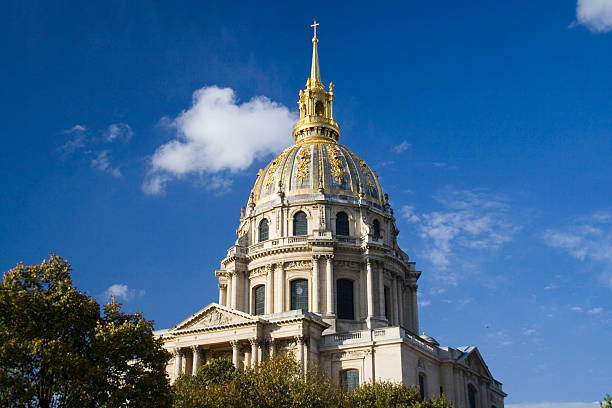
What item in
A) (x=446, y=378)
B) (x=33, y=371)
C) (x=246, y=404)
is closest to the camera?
(x=33, y=371)

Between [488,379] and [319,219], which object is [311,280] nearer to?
[319,219]

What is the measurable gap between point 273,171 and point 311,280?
1425cm

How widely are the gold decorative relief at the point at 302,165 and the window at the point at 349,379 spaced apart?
911 inches


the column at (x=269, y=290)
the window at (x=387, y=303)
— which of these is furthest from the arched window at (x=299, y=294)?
the window at (x=387, y=303)

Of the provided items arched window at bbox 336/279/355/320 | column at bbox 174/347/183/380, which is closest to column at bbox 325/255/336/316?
arched window at bbox 336/279/355/320

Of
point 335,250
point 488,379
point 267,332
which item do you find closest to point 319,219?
point 335,250

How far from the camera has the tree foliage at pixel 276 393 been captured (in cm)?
3756

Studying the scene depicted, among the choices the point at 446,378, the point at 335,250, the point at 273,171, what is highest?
the point at 273,171

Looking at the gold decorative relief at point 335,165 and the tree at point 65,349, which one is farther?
the gold decorative relief at point 335,165

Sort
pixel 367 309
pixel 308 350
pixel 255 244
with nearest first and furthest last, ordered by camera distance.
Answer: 1. pixel 308 350
2. pixel 367 309
3. pixel 255 244

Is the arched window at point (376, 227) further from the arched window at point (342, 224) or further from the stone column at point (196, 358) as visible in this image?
the stone column at point (196, 358)

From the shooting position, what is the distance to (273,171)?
78.3m

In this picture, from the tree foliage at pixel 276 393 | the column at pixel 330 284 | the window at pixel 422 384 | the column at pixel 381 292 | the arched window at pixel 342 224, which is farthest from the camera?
the arched window at pixel 342 224

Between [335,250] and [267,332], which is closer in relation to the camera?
[267,332]
